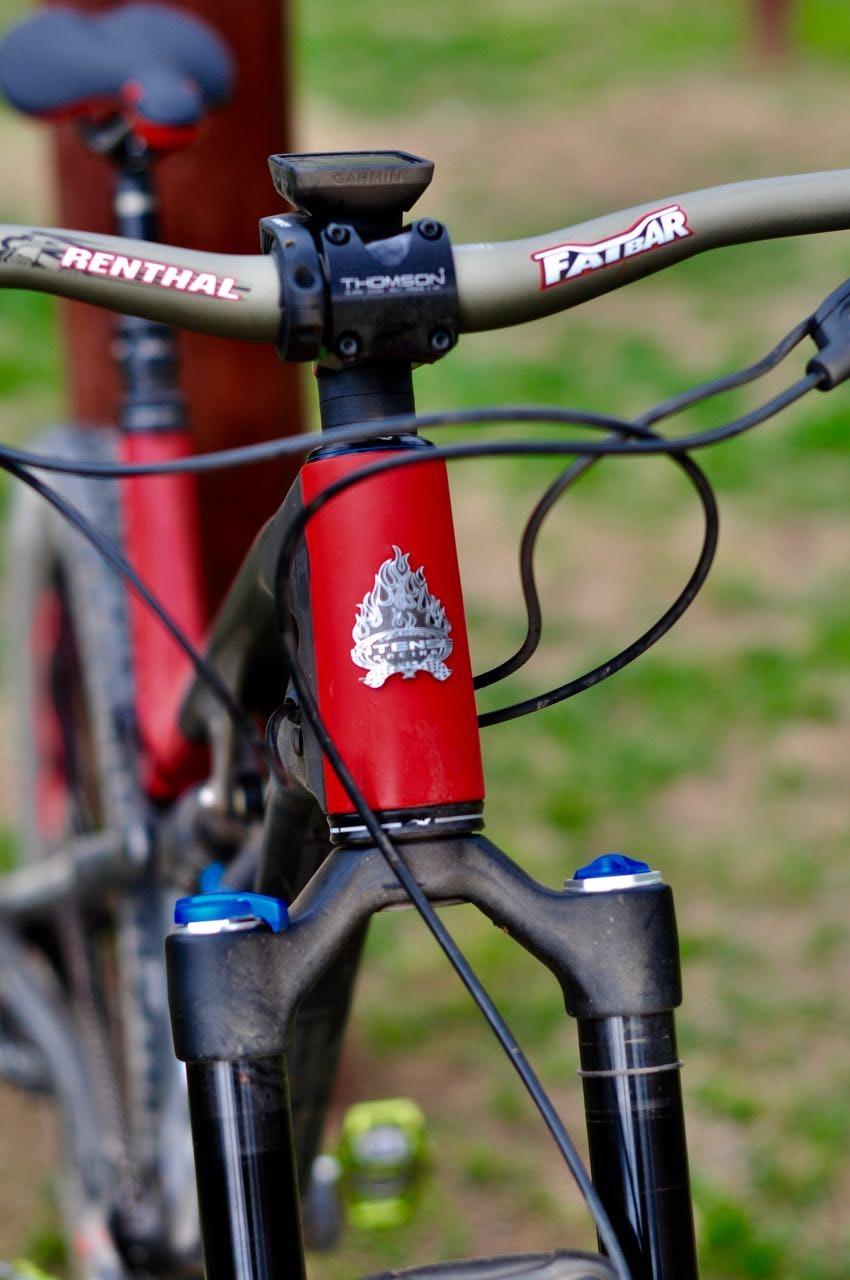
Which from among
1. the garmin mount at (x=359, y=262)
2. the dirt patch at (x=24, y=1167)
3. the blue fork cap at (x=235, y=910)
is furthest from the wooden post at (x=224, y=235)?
the blue fork cap at (x=235, y=910)

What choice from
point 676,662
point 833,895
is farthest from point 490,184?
point 833,895

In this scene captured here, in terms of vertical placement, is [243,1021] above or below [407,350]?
below

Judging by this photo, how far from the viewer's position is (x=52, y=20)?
5.58 feet

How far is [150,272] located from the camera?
0.85 metres

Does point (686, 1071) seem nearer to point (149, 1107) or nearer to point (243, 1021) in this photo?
point (149, 1107)

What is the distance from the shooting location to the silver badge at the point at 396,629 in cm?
89

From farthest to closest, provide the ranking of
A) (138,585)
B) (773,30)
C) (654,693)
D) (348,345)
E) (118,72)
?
1. (773,30)
2. (654,693)
3. (118,72)
4. (138,585)
5. (348,345)

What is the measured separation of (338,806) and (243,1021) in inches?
5.0

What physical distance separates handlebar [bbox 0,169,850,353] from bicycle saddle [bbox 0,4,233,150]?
0.83m

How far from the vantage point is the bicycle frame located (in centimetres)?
85

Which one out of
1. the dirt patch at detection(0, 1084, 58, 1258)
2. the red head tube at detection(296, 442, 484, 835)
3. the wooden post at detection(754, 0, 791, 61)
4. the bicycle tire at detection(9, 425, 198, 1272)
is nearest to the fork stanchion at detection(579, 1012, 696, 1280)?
the red head tube at detection(296, 442, 484, 835)

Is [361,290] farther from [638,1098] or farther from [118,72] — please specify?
[118,72]

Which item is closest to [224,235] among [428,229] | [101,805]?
[101,805]

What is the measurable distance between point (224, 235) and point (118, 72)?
444 millimetres
